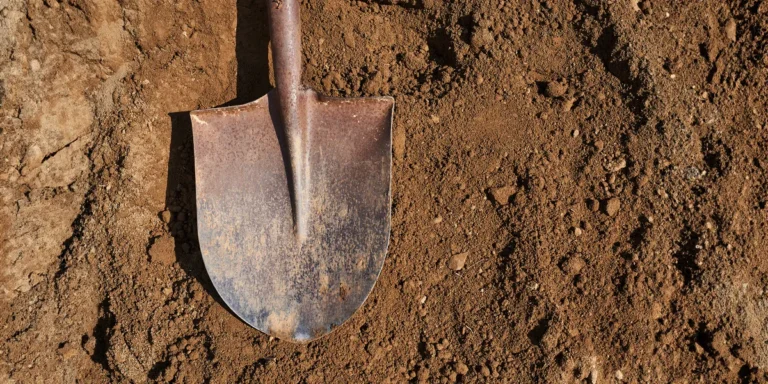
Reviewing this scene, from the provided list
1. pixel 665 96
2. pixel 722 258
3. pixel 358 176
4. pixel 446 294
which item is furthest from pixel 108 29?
pixel 722 258

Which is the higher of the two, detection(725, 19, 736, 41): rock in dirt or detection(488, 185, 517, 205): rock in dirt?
detection(725, 19, 736, 41): rock in dirt

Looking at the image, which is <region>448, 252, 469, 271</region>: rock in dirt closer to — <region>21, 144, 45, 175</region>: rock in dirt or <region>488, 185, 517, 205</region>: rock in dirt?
<region>488, 185, 517, 205</region>: rock in dirt

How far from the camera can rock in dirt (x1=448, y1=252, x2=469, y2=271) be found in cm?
200

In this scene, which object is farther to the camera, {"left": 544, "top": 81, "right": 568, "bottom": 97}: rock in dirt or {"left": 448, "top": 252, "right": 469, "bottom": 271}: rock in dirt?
{"left": 544, "top": 81, "right": 568, "bottom": 97}: rock in dirt

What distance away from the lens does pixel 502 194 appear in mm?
2051

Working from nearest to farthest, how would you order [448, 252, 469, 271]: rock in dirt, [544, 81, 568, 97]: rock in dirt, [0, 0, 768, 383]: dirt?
[0, 0, 768, 383]: dirt, [448, 252, 469, 271]: rock in dirt, [544, 81, 568, 97]: rock in dirt

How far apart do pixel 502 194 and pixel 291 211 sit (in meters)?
0.86

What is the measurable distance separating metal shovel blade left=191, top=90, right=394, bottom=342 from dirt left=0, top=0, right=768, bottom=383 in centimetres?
10

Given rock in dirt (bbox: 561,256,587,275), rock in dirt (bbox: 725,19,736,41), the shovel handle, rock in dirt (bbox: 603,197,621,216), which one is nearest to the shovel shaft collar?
the shovel handle

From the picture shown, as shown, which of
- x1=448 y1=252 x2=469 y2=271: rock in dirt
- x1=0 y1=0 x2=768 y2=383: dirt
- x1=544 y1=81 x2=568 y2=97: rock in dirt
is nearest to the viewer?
x1=0 y1=0 x2=768 y2=383: dirt

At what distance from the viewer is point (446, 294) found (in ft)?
6.49

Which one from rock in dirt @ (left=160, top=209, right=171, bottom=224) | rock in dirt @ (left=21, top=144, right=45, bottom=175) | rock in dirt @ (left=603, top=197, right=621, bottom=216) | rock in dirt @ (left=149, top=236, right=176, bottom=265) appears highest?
rock in dirt @ (left=21, top=144, right=45, bottom=175)

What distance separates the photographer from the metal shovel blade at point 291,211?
1971 mm

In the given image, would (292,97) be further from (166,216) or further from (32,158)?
(32,158)
